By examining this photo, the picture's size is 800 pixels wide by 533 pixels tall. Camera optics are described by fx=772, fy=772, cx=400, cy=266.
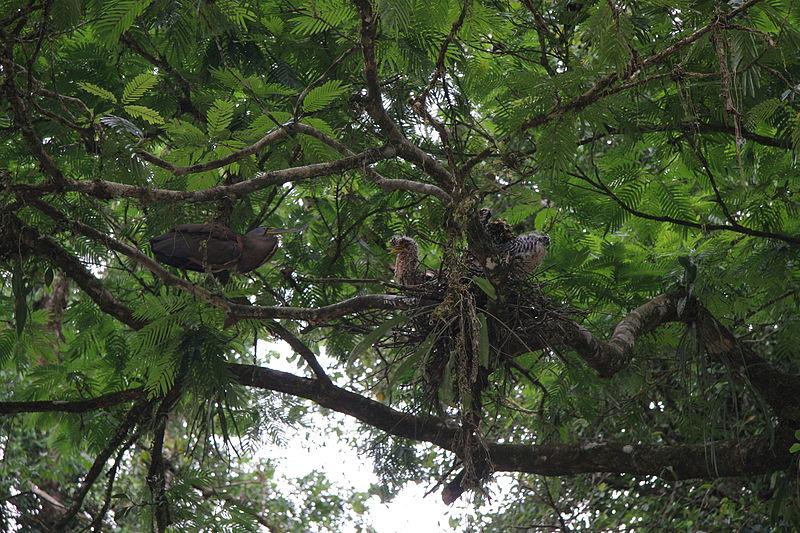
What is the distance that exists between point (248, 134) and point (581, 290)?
85.8 inches

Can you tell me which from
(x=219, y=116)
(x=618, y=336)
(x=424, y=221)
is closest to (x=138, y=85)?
(x=219, y=116)

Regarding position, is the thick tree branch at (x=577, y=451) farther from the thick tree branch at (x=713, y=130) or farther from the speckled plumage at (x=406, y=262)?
the thick tree branch at (x=713, y=130)

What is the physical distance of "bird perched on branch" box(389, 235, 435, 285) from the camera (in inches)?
178

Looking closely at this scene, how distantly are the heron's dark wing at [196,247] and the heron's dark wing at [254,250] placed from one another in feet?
0.36

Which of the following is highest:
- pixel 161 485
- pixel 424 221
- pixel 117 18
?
pixel 117 18

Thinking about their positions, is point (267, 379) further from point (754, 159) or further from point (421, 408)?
point (754, 159)

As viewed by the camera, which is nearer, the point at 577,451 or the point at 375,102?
the point at 375,102

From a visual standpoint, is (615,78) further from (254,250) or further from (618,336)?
(254,250)

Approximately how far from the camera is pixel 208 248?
3809 mm

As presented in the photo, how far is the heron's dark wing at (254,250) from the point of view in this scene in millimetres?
4031

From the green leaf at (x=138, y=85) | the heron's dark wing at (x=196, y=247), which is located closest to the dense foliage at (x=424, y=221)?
the green leaf at (x=138, y=85)

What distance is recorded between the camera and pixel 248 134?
134 inches

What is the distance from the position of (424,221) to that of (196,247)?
1.25 m

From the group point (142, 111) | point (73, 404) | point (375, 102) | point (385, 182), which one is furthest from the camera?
point (73, 404)
